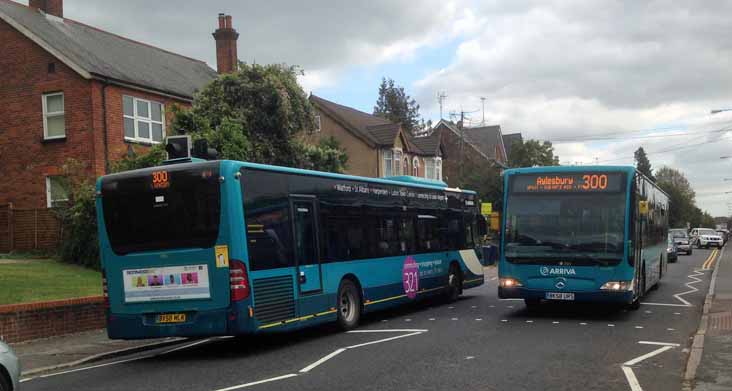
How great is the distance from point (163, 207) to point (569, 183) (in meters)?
7.76

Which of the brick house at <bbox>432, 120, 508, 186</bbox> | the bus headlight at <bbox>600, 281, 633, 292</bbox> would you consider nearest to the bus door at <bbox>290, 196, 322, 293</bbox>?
the bus headlight at <bbox>600, 281, 633, 292</bbox>

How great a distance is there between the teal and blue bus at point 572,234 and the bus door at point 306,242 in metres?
4.11

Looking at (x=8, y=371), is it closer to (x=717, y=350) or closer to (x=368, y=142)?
(x=717, y=350)

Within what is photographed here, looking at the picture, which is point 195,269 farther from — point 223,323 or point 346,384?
point 346,384

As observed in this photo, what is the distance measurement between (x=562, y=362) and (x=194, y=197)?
5626 millimetres

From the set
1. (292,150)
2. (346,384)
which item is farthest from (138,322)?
(292,150)

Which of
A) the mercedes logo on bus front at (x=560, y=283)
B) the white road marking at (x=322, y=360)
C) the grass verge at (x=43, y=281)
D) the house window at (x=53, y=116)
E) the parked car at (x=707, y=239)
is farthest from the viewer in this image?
the parked car at (x=707, y=239)

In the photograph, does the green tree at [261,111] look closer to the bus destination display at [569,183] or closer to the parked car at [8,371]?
the bus destination display at [569,183]

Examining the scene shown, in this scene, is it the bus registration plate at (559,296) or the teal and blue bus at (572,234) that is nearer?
the teal and blue bus at (572,234)

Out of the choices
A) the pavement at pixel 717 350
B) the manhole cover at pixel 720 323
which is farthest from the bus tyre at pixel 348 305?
the manhole cover at pixel 720 323

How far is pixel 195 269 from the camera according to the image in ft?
35.2

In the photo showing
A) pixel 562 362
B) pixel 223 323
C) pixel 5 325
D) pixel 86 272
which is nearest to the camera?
pixel 562 362

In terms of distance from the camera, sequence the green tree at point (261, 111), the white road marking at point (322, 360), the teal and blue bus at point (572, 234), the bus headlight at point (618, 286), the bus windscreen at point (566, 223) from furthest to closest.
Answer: the green tree at point (261, 111) < the bus windscreen at point (566, 223) < the teal and blue bus at point (572, 234) < the bus headlight at point (618, 286) < the white road marking at point (322, 360)

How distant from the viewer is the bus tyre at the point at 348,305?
13383 mm
